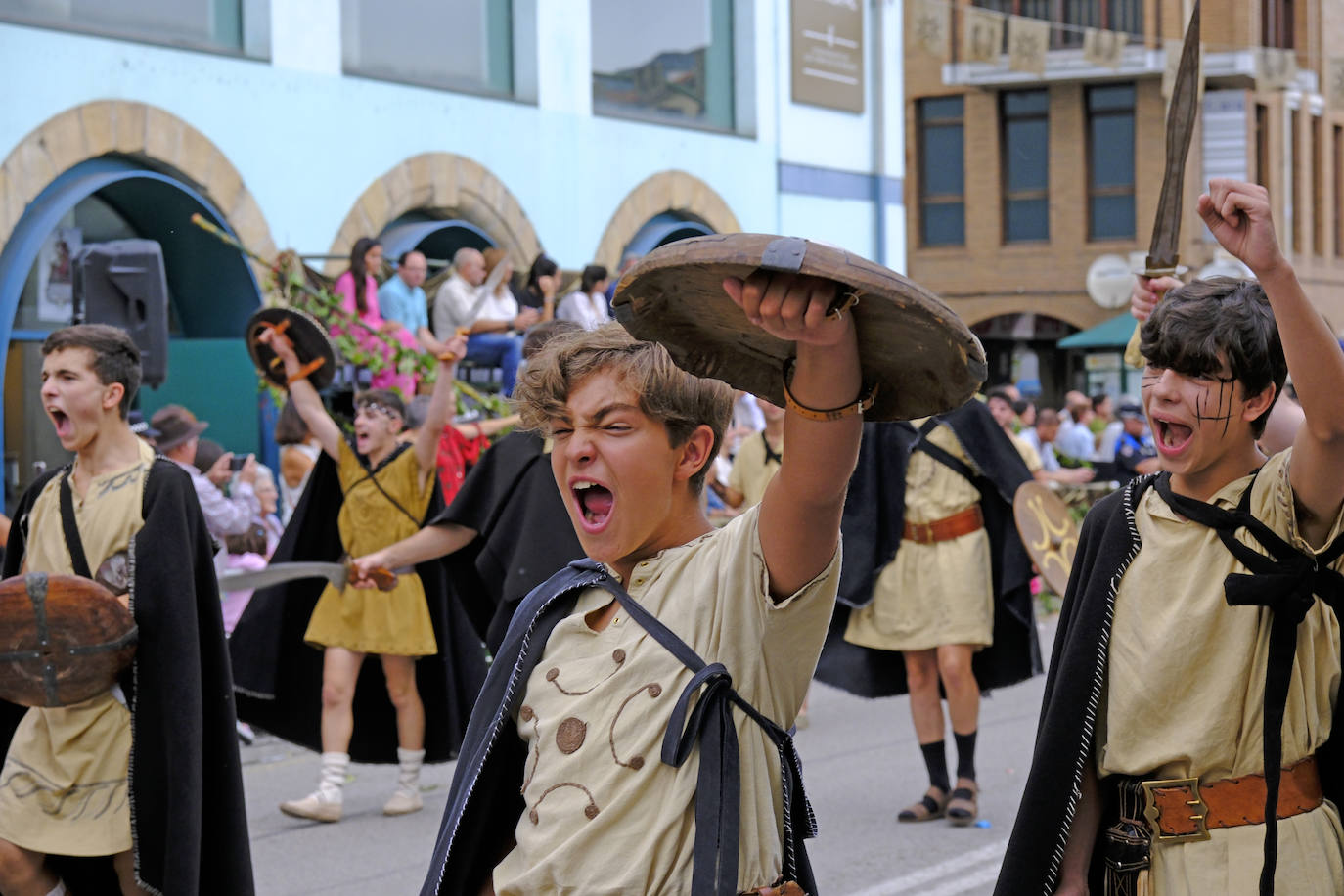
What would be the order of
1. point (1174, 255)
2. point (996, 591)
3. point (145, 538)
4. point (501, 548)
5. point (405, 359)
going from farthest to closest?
point (405, 359) → point (996, 591) → point (501, 548) → point (145, 538) → point (1174, 255)

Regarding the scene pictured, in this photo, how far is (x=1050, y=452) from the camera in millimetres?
17344

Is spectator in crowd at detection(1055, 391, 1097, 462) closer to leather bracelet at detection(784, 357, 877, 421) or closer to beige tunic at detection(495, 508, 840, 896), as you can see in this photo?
beige tunic at detection(495, 508, 840, 896)

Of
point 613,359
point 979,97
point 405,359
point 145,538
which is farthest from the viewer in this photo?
point 979,97

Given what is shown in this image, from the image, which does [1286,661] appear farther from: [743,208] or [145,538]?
[743,208]

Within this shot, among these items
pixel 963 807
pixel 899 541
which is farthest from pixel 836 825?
pixel 899 541

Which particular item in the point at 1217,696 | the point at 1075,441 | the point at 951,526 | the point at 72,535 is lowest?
the point at 1075,441

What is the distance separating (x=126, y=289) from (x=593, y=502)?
295 inches

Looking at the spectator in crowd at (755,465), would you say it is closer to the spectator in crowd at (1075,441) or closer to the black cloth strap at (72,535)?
the black cloth strap at (72,535)

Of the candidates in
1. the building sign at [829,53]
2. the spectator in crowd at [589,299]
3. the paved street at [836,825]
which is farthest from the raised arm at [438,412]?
the building sign at [829,53]

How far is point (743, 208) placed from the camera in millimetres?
18500

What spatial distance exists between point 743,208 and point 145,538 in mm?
13994

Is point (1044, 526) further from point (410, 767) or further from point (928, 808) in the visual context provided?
point (410, 767)

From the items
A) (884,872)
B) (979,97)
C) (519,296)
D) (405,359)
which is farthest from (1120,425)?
(979,97)

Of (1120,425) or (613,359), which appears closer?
(613,359)
